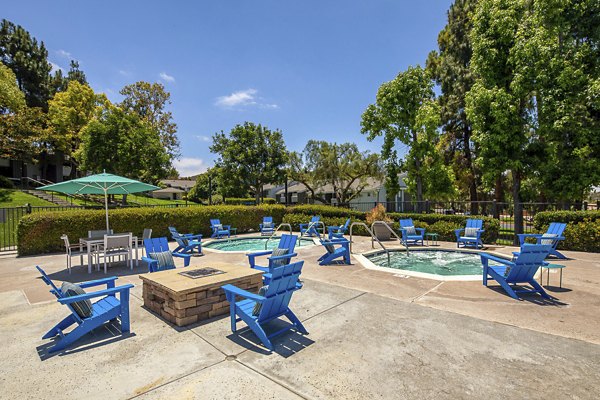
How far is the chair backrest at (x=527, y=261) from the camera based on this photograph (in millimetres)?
5293

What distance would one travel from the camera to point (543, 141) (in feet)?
46.7

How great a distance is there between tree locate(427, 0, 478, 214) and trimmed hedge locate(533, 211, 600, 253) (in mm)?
11140

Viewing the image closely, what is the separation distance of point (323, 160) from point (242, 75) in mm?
14920

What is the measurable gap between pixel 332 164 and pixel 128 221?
821 inches

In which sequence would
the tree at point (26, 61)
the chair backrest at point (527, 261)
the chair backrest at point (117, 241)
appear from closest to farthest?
the chair backrest at point (527, 261), the chair backrest at point (117, 241), the tree at point (26, 61)

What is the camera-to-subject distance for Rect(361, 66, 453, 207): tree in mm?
19016

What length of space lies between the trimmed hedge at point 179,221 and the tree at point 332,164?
11682 mm

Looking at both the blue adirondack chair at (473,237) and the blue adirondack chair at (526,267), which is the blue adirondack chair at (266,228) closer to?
the blue adirondack chair at (473,237)

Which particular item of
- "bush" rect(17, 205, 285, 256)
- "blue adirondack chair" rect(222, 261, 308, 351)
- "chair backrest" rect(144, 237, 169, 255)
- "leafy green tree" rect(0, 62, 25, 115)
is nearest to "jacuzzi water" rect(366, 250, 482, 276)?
"blue adirondack chair" rect(222, 261, 308, 351)

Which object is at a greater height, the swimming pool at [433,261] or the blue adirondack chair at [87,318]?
the blue adirondack chair at [87,318]

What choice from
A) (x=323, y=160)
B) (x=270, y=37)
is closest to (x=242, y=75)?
(x=270, y=37)

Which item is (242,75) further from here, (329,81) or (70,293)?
(70,293)

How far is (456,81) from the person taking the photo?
73.7ft

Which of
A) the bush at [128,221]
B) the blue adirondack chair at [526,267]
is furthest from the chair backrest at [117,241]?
the blue adirondack chair at [526,267]
